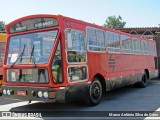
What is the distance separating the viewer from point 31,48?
24.4ft

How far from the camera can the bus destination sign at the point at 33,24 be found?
24.0ft

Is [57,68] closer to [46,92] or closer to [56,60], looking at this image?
[56,60]

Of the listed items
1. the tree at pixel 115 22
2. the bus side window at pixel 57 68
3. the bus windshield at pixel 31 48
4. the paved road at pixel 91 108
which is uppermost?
the tree at pixel 115 22

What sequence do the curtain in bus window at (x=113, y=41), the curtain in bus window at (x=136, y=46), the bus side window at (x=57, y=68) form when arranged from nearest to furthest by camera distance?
the bus side window at (x=57, y=68), the curtain in bus window at (x=113, y=41), the curtain in bus window at (x=136, y=46)

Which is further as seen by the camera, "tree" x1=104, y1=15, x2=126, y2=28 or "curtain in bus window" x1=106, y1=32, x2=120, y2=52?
"tree" x1=104, y1=15, x2=126, y2=28

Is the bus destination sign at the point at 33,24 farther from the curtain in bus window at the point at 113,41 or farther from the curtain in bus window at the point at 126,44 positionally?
the curtain in bus window at the point at 126,44

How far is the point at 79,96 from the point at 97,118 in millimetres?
1021

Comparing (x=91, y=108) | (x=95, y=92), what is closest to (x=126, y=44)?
(x=95, y=92)

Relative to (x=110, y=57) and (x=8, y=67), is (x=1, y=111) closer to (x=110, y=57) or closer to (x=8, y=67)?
(x=8, y=67)

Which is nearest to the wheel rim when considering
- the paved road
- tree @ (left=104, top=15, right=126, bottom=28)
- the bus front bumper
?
the paved road

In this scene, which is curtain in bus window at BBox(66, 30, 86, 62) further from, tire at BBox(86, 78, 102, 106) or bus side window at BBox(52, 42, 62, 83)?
tire at BBox(86, 78, 102, 106)

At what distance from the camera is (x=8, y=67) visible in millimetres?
7848

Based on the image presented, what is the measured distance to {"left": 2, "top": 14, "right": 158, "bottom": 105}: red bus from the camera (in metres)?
6.95

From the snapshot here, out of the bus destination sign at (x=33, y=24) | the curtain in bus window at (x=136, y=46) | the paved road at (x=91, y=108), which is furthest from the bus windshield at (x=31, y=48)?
the curtain in bus window at (x=136, y=46)
